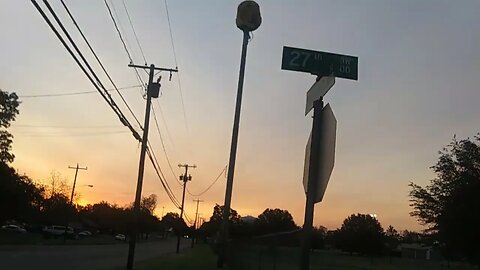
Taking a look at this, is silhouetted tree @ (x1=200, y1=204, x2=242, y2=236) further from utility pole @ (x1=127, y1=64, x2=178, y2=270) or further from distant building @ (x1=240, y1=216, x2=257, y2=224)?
utility pole @ (x1=127, y1=64, x2=178, y2=270)

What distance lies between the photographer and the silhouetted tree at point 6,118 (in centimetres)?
6788

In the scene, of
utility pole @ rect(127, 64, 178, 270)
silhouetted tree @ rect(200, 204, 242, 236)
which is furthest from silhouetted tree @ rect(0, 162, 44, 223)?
silhouetted tree @ rect(200, 204, 242, 236)

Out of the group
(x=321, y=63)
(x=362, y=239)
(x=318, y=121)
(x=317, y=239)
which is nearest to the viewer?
(x=318, y=121)

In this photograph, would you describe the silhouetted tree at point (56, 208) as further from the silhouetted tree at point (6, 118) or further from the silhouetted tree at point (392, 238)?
the silhouetted tree at point (392, 238)

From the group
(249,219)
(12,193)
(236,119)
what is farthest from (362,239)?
(236,119)

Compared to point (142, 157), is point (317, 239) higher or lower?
lower

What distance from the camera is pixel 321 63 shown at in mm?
6273

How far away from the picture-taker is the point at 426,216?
993 inches

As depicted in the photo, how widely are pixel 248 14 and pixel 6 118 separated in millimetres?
51006

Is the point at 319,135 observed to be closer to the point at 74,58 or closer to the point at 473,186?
the point at 74,58

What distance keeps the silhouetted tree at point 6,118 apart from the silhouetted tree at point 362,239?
2885 inches

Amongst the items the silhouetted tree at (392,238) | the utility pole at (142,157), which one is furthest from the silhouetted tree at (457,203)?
the silhouetted tree at (392,238)

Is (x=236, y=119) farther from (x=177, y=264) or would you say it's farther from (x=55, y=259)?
(x=55, y=259)

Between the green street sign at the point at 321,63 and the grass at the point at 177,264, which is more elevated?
the green street sign at the point at 321,63
